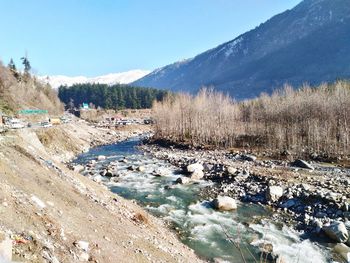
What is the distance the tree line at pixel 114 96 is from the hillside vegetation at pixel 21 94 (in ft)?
126

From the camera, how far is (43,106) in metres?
122

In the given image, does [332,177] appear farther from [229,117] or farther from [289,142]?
[229,117]

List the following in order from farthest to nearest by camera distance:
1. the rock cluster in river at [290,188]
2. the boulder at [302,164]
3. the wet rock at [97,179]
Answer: the boulder at [302,164] < the wet rock at [97,179] < the rock cluster in river at [290,188]

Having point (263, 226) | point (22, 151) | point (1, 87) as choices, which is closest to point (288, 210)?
point (263, 226)

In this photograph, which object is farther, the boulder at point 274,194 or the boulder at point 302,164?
the boulder at point 302,164

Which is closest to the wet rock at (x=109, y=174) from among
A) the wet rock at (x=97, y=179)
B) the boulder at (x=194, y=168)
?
the wet rock at (x=97, y=179)

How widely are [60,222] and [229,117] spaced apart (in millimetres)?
65135

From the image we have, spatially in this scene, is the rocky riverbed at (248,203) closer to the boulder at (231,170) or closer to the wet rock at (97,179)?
the boulder at (231,170)

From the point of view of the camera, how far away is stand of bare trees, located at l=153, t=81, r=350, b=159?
57188mm

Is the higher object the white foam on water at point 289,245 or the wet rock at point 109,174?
the wet rock at point 109,174

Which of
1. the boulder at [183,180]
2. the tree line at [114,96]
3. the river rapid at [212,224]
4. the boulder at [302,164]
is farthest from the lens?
the tree line at [114,96]

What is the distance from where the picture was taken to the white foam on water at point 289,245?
19.4 meters

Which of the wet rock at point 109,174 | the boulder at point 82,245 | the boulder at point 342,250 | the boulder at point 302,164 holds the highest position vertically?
the boulder at point 82,245

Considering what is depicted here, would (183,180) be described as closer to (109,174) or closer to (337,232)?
(109,174)
